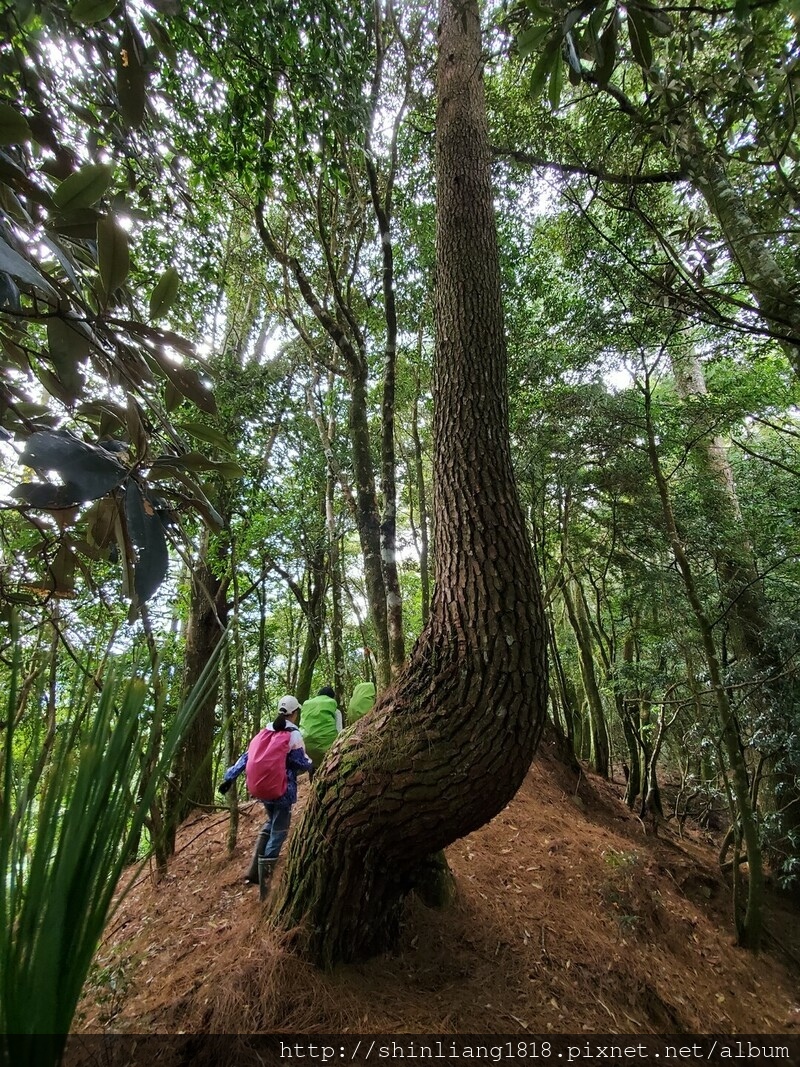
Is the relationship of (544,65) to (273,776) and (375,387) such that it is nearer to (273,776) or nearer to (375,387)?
(273,776)

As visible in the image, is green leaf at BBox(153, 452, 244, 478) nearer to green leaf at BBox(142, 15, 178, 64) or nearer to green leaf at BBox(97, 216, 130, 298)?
green leaf at BBox(97, 216, 130, 298)

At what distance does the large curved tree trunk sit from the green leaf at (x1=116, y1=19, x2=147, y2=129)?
5.55 ft

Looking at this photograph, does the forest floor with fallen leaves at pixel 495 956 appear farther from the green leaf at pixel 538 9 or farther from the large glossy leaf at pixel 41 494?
the green leaf at pixel 538 9

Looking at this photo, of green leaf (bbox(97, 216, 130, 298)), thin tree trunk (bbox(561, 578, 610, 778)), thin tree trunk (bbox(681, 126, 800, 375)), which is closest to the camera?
green leaf (bbox(97, 216, 130, 298))

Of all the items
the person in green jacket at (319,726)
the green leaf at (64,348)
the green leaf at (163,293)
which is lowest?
the person in green jacket at (319,726)

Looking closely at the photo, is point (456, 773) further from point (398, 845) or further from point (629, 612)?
point (629, 612)

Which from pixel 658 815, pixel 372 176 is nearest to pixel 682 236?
pixel 372 176

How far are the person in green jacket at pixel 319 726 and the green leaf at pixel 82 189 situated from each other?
13.3 ft

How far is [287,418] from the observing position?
5957 mm

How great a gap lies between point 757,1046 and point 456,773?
307cm

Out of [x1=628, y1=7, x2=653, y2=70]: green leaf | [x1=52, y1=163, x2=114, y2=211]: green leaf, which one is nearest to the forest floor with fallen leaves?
→ [x1=52, y1=163, x2=114, y2=211]: green leaf

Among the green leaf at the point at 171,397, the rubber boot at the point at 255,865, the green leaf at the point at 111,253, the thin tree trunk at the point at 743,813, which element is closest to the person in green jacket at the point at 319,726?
the rubber boot at the point at 255,865

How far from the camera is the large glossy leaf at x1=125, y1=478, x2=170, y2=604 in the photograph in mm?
794

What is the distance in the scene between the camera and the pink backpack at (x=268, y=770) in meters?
3.35
